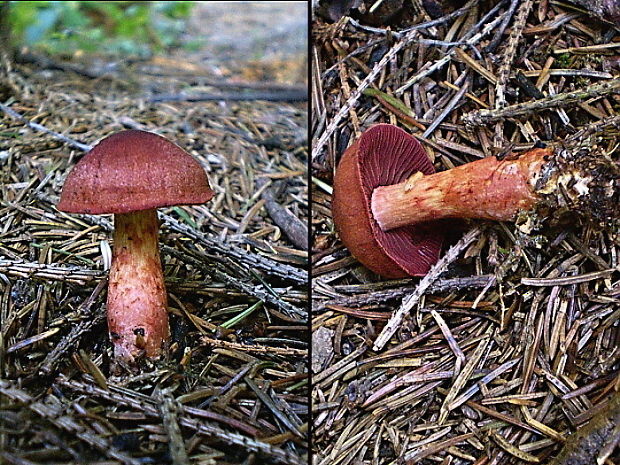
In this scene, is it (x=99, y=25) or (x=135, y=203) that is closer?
(x=135, y=203)

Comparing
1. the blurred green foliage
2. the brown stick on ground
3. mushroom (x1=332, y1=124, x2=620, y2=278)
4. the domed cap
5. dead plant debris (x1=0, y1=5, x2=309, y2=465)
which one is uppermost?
the blurred green foliage

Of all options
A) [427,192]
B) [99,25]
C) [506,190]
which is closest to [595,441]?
[506,190]

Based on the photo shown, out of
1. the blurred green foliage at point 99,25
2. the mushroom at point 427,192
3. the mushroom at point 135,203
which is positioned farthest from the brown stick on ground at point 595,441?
the blurred green foliage at point 99,25

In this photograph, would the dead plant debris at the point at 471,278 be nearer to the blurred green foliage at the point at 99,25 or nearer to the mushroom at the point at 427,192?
the mushroom at the point at 427,192

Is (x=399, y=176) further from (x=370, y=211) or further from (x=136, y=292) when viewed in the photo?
(x=136, y=292)

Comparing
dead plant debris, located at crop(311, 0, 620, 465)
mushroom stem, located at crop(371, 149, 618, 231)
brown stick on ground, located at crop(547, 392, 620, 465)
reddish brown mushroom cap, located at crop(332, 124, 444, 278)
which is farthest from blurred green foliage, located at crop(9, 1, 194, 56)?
brown stick on ground, located at crop(547, 392, 620, 465)

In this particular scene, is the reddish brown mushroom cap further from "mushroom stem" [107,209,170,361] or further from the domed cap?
"mushroom stem" [107,209,170,361]
